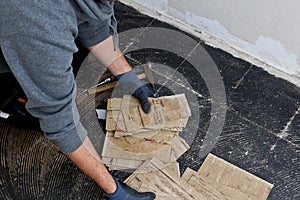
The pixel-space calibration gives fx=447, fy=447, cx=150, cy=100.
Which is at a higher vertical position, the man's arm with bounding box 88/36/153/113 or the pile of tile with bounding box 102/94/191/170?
the man's arm with bounding box 88/36/153/113

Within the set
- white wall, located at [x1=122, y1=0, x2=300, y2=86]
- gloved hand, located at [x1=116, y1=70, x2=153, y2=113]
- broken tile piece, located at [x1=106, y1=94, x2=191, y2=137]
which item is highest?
white wall, located at [x1=122, y1=0, x2=300, y2=86]

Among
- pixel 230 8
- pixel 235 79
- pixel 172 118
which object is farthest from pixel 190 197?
pixel 230 8

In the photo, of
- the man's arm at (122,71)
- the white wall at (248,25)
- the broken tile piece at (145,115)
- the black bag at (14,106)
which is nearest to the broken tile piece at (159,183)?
the broken tile piece at (145,115)

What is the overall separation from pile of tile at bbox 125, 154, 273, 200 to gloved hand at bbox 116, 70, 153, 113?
336 millimetres

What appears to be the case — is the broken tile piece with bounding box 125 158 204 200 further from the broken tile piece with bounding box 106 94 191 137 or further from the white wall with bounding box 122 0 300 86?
the white wall with bounding box 122 0 300 86

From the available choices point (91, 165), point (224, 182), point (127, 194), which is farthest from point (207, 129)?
point (91, 165)

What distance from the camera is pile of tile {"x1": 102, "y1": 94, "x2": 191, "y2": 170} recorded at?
204 cm

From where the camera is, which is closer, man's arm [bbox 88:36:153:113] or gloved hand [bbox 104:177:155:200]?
gloved hand [bbox 104:177:155:200]

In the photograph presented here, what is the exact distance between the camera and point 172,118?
214 centimetres

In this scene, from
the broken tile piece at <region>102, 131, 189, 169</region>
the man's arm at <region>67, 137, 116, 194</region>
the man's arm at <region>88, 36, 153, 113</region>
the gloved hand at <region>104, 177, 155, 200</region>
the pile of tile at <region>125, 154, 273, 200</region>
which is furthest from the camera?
the man's arm at <region>88, 36, 153, 113</region>

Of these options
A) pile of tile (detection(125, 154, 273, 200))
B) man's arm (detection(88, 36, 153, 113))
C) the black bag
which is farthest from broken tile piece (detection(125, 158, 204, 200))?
the black bag

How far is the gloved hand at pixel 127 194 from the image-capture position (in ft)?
5.91

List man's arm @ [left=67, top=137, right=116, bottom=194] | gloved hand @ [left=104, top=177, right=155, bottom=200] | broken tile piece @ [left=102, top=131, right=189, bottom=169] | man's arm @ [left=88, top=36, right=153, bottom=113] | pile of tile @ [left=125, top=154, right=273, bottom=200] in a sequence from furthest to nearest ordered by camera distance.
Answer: man's arm @ [left=88, top=36, right=153, bottom=113] < broken tile piece @ [left=102, top=131, right=189, bottom=169] < pile of tile @ [left=125, top=154, right=273, bottom=200] < gloved hand @ [left=104, top=177, right=155, bottom=200] < man's arm @ [left=67, top=137, right=116, bottom=194]

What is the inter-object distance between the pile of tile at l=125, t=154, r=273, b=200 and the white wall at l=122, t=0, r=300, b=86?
660mm
